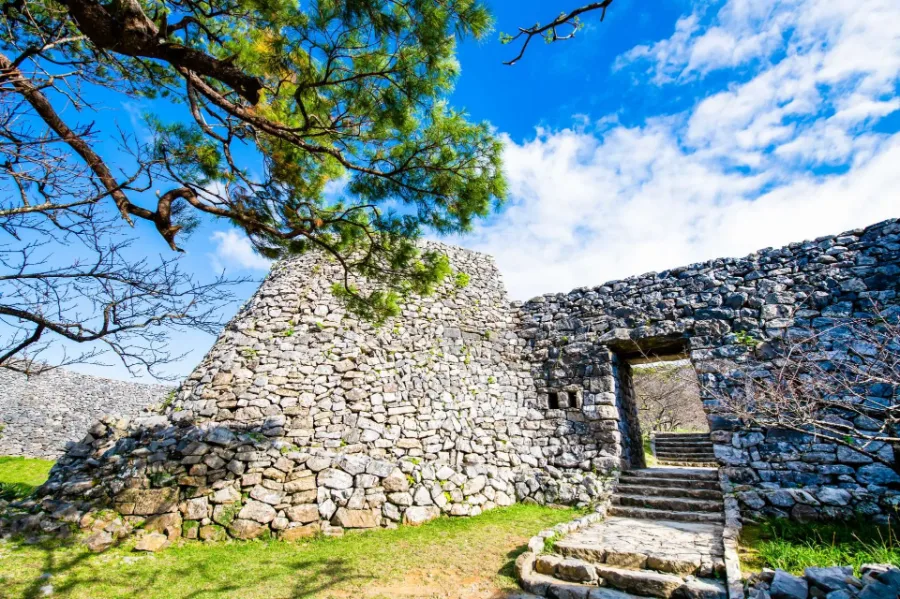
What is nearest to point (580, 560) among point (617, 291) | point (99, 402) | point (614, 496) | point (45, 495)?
point (614, 496)

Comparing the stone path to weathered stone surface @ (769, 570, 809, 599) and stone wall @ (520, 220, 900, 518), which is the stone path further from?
stone wall @ (520, 220, 900, 518)

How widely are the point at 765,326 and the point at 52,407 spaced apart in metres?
22.5

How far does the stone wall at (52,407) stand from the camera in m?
13.8

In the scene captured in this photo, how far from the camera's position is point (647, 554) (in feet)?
12.8

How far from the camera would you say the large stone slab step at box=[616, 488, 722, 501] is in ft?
18.7

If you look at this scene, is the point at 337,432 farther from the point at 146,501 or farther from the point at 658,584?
the point at 658,584

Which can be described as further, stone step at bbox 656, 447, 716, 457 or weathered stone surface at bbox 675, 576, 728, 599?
stone step at bbox 656, 447, 716, 457

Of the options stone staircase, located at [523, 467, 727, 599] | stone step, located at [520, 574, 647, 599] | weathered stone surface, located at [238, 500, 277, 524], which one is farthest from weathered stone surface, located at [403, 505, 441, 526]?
stone step, located at [520, 574, 647, 599]

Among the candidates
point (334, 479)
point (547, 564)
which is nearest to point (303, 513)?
point (334, 479)

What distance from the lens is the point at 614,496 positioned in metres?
6.21

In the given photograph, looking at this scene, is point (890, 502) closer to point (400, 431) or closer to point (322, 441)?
point (400, 431)

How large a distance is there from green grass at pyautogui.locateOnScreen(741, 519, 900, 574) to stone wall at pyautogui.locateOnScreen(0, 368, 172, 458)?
1660 cm

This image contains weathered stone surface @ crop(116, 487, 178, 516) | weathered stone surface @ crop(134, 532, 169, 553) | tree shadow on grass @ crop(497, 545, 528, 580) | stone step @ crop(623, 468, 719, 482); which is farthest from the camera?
stone step @ crop(623, 468, 719, 482)

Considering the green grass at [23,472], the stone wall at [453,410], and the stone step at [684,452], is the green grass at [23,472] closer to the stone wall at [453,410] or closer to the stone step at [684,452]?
the stone wall at [453,410]
